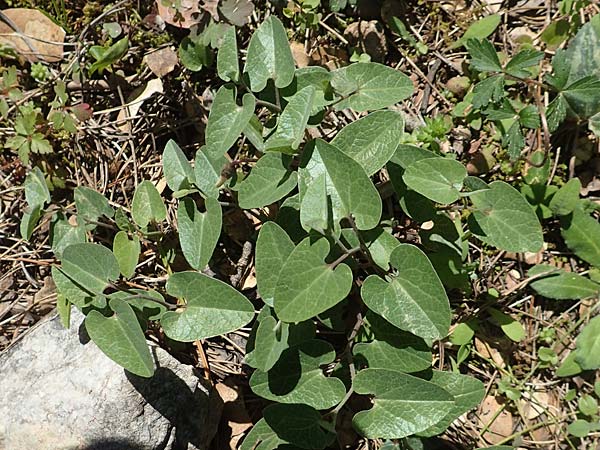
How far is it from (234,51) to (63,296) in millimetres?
896

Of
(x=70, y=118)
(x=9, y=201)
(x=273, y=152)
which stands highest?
(x=273, y=152)

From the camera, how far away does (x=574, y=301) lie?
7.43ft

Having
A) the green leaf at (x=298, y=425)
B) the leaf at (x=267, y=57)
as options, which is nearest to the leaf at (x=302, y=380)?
the green leaf at (x=298, y=425)

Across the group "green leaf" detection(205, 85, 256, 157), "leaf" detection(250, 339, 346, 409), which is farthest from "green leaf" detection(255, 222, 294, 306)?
"green leaf" detection(205, 85, 256, 157)

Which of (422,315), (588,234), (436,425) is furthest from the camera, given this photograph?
(588,234)

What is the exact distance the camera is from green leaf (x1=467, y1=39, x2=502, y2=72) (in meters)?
2.16

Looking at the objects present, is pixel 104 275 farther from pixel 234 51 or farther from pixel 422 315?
pixel 422 315

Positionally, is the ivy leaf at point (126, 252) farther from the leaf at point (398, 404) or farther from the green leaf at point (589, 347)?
the green leaf at point (589, 347)

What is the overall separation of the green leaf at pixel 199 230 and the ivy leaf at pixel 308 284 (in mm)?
336

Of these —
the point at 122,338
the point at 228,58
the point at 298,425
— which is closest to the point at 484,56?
the point at 228,58

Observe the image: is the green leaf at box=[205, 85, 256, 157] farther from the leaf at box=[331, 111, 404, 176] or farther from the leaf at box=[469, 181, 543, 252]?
the leaf at box=[469, 181, 543, 252]

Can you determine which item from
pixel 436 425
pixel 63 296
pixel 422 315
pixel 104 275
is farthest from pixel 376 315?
pixel 63 296

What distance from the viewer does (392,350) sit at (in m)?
1.84

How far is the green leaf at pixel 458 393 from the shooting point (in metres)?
1.80
